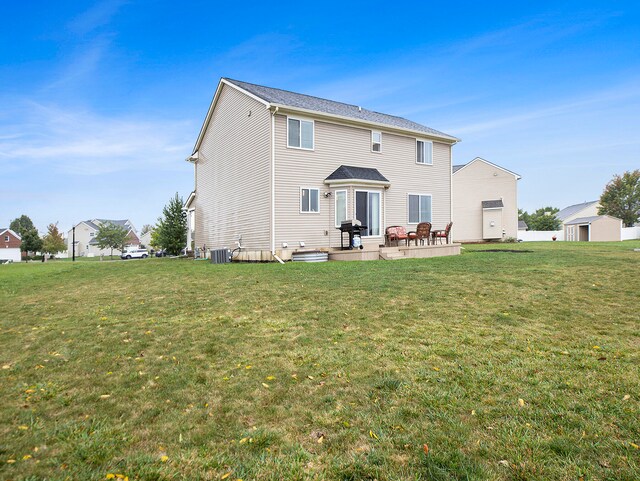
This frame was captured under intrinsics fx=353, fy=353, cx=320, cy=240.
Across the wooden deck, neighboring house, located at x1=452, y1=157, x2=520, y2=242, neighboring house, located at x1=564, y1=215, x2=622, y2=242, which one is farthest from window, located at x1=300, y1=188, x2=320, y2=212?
neighboring house, located at x1=564, y1=215, x2=622, y2=242

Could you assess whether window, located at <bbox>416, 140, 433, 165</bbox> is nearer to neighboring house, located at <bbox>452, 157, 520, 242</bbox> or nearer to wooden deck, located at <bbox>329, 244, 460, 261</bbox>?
wooden deck, located at <bbox>329, 244, 460, 261</bbox>

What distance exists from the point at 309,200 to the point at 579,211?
63947 mm

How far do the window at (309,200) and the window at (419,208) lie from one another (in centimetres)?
593

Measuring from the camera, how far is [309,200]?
16562 millimetres

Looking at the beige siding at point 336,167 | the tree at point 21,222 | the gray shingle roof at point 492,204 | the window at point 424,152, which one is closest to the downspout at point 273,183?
the beige siding at point 336,167

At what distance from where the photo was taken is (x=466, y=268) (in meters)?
10.7

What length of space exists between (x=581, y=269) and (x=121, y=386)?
449 inches

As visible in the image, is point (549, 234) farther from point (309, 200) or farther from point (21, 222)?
point (21, 222)

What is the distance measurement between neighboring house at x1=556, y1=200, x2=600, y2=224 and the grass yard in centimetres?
6540

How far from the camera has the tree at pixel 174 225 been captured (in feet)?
97.9

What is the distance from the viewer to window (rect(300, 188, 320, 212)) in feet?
53.7

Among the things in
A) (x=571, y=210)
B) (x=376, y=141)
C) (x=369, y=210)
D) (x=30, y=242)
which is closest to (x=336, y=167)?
(x=369, y=210)

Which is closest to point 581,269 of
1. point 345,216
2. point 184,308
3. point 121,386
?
point 345,216

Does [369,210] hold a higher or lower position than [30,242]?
higher
